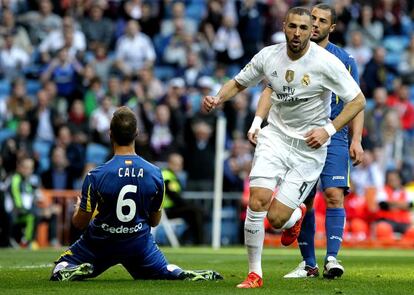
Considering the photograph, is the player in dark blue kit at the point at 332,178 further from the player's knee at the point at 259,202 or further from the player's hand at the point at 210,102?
the player's hand at the point at 210,102

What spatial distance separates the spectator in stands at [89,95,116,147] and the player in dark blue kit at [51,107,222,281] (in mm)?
12327

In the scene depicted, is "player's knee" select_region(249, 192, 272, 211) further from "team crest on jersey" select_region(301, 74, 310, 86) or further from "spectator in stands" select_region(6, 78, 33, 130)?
"spectator in stands" select_region(6, 78, 33, 130)

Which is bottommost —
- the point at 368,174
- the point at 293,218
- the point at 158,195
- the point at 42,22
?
the point at 368,174

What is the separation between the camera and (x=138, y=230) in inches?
396

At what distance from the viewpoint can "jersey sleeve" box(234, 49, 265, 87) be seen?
1052 centimetres

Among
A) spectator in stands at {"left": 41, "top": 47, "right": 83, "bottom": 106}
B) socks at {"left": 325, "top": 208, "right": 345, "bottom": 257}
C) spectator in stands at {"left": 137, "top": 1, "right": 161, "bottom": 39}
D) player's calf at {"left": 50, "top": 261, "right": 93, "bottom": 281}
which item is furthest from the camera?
spectator in stands at {"left": 137, "top": 1, "right": 161, "bottom": 39}

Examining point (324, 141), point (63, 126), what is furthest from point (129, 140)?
point (63, 126)

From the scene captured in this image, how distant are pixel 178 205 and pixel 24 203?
266 cm

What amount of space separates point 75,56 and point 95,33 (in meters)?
1.42

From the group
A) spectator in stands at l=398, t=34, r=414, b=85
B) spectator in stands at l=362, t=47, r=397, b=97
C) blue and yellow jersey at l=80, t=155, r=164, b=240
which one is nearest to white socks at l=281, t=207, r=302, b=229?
blue and yellow jersey at l=80, t=155, r=164, b=240

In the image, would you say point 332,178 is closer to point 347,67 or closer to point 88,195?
point 347,67

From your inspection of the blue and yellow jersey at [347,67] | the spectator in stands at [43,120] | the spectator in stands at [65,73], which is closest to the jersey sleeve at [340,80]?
the blue and yellow jersey at [347,67]

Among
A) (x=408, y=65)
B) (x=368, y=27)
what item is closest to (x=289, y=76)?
(x=408, y=65)

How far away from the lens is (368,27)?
2686 cm
